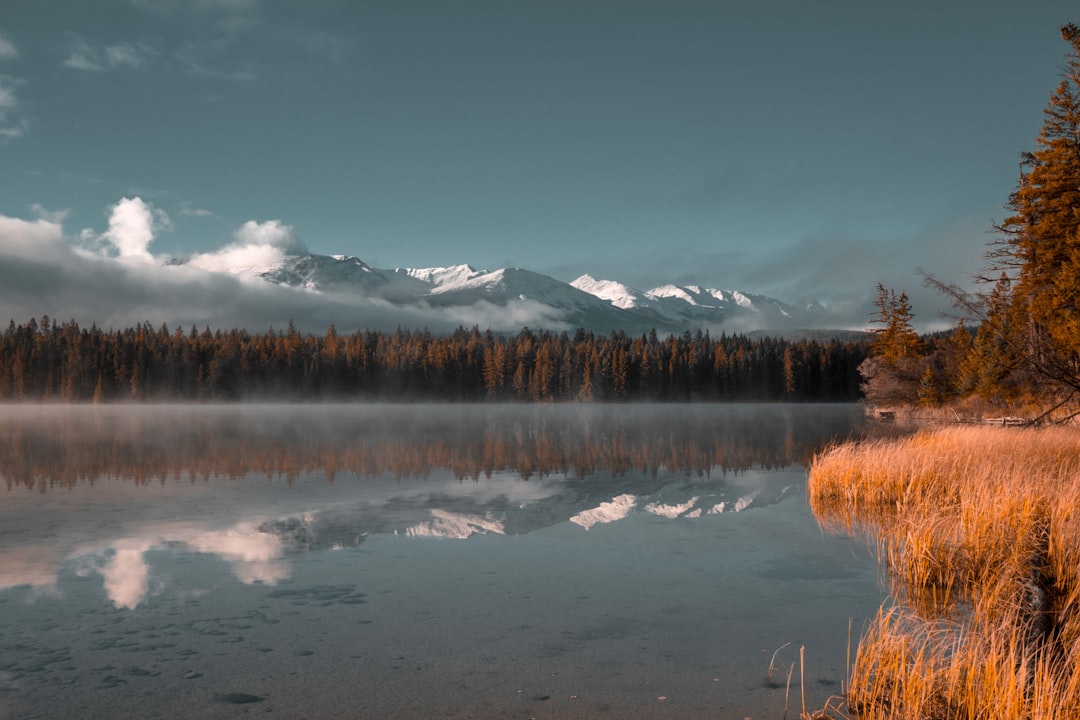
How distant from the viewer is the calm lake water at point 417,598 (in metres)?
7.34

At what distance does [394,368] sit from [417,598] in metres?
168

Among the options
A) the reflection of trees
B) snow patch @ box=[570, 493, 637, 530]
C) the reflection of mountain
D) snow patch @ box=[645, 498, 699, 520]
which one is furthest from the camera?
the reflection of trees

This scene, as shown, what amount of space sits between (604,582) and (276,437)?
36.0 metres

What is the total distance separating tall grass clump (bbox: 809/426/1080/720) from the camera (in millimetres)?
6027

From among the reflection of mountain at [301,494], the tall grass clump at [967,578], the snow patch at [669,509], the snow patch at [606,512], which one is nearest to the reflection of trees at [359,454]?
the reflection of mountain at [301,494]

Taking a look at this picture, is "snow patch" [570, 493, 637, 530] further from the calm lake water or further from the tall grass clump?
the tall grass clump

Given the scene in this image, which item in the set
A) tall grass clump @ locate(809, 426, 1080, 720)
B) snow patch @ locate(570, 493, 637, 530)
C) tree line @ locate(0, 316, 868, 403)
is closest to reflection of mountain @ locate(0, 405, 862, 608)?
snow patch @ locate(570, 493, 637, 530)

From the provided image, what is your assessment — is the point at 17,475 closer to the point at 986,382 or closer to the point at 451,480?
the point at 451,480

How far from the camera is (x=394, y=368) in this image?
17562cm

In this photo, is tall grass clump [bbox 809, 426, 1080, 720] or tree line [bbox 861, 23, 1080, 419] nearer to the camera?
tall grass clump [bbox 809, 426, 1080, 720]

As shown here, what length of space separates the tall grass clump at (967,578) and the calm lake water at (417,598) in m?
0.77

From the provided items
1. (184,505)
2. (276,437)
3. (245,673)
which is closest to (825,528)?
(245,673)

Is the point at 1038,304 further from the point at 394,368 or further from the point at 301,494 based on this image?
the point at 394,368

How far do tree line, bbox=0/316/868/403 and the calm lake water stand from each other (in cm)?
14947
